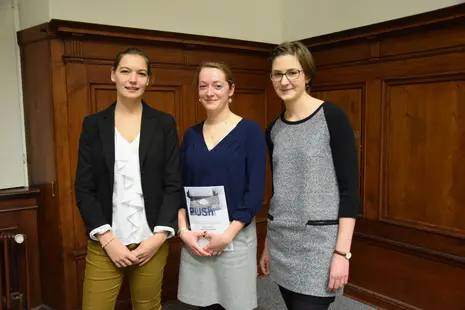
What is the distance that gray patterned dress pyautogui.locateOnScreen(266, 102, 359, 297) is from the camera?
4.59ft

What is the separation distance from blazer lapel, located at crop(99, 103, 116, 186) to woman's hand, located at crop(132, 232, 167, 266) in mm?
275

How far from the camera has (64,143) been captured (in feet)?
7.88

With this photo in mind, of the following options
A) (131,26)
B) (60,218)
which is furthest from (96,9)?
(60,218)

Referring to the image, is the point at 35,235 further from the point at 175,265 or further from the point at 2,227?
the point at 175,265

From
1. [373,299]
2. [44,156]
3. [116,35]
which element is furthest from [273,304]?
[116,35]

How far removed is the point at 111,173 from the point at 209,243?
1.53 ft

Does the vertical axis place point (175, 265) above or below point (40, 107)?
below

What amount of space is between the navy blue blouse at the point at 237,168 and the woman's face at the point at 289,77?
0.78 feet

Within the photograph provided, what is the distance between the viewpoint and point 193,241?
5.40 feet

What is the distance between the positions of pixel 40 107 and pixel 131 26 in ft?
2.40

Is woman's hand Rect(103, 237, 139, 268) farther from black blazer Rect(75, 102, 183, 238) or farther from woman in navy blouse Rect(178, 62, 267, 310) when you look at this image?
woman in navy blouse Rect(178, 62, 267, 310)

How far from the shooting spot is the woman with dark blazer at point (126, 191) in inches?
64.8

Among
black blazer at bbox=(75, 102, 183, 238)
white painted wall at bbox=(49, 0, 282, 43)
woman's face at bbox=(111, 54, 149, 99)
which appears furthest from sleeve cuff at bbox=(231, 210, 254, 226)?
white painted wall at bbox=(49, 0, 282, 43)

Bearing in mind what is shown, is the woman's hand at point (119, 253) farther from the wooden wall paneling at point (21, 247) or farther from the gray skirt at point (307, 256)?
the wooden wall paneling at point (21, 247)
